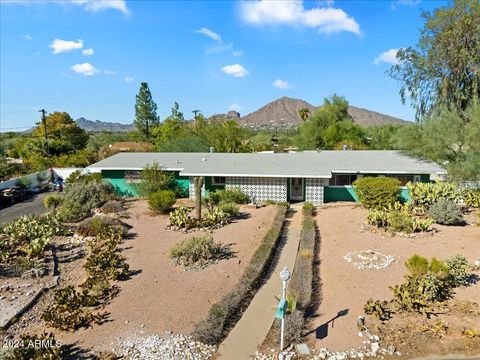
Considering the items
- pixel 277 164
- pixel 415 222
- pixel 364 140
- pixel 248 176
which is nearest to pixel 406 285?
pixel 415 222

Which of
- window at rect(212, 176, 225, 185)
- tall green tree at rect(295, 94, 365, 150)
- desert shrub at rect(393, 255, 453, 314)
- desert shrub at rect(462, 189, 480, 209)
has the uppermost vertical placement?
tall green tree at rect(295, 94, 365, 150)

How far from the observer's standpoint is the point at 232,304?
9750 mm

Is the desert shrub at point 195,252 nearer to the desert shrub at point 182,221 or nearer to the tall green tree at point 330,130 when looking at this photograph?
the desert shrub at point 182,221

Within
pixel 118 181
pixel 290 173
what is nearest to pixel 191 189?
pixel 118 181

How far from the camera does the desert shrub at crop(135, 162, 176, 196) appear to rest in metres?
24.2

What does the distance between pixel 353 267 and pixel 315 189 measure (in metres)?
10.5

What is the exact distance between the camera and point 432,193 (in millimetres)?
19578

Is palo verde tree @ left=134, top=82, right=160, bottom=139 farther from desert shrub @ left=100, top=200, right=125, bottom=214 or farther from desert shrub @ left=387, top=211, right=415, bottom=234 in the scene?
desert shrub @ left=387, top=211, right=415, bottom=234

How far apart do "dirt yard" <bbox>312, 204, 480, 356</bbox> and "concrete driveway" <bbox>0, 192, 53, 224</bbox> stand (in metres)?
17.4

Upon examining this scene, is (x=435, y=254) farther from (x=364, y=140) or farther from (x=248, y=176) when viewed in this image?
(x=364, y=140)

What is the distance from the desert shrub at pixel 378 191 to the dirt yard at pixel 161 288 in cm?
691

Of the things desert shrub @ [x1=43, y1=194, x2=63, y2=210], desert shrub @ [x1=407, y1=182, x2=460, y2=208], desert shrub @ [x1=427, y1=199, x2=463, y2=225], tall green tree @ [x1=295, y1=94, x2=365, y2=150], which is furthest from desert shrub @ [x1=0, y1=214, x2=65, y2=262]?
tall green tree @ [x1=295, y1=94, x2=365, y2=150]

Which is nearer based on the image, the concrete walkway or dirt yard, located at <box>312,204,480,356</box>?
the concrete walkway

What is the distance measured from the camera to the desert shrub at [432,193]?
19.5m
